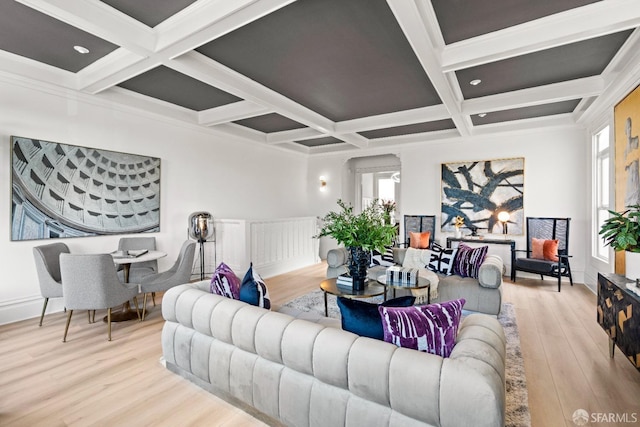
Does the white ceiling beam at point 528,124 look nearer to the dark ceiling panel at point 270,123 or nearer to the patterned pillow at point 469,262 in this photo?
the patterned pillow at point 469,262

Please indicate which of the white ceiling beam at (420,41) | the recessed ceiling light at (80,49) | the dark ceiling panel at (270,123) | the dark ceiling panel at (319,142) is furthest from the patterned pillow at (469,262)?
the recessed ceiling light at (80,49)

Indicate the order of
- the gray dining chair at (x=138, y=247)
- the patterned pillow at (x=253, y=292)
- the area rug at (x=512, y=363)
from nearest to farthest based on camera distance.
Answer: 1. the area rug at (x=512, y=363)
2. the patterned pillow at (x=253, y=292)
3. the gray dining chair at (x=138, y=247)

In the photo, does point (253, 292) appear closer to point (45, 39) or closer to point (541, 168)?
point (45, 39)

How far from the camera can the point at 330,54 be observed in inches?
122

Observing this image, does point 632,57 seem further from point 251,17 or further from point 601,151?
point 251,17

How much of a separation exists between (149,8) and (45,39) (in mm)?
1325

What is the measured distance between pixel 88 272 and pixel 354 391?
9.02 ft


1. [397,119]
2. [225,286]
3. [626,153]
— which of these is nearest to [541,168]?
[626,153]

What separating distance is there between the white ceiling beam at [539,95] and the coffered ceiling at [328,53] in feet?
0.04

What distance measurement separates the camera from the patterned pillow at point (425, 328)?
1.42 meters

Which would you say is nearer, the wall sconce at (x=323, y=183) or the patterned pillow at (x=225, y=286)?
the patterned pillow at (x=225, y=286)

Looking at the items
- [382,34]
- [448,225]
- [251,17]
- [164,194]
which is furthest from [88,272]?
[448,225]

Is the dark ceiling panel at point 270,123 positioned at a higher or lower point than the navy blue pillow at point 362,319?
higher

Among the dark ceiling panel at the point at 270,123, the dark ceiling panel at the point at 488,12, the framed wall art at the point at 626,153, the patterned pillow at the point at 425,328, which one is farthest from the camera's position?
the dark ceiling panel at the point at 270,123
